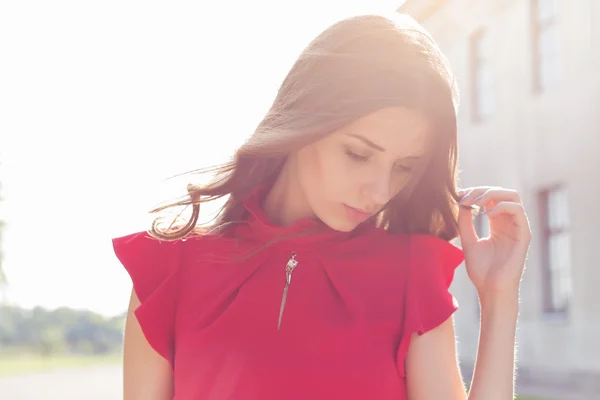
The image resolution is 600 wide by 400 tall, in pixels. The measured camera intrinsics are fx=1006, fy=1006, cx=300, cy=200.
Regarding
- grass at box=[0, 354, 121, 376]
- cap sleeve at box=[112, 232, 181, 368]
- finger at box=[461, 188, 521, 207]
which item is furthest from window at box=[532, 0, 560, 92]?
grass at box=[0, 354, 121, 376]

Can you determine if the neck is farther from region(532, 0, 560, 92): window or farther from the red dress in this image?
region(532, 0, 560, 92): window

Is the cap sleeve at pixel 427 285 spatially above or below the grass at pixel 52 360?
above

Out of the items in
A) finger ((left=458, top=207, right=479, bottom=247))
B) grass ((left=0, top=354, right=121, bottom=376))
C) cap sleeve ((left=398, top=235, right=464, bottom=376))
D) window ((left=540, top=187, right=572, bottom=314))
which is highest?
finger ((left=458, top=207, right=479, bottom=247))

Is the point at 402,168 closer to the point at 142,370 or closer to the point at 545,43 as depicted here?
the point at 142,370

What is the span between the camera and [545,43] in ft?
47.5

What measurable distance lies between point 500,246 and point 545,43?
42.0 ft

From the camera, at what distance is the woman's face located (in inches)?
86.7

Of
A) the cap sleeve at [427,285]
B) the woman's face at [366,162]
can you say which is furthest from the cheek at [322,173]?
the cap sleeve at [427,285]

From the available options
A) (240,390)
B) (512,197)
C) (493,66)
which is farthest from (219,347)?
(493,66)

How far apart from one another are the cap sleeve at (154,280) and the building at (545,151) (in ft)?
32.3

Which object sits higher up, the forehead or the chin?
the forehead

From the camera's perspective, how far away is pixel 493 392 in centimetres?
212

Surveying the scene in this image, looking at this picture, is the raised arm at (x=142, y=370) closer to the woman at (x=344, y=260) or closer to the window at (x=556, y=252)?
the woman at (x=344, y=260)

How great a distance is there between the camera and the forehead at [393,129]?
7.23 ft
